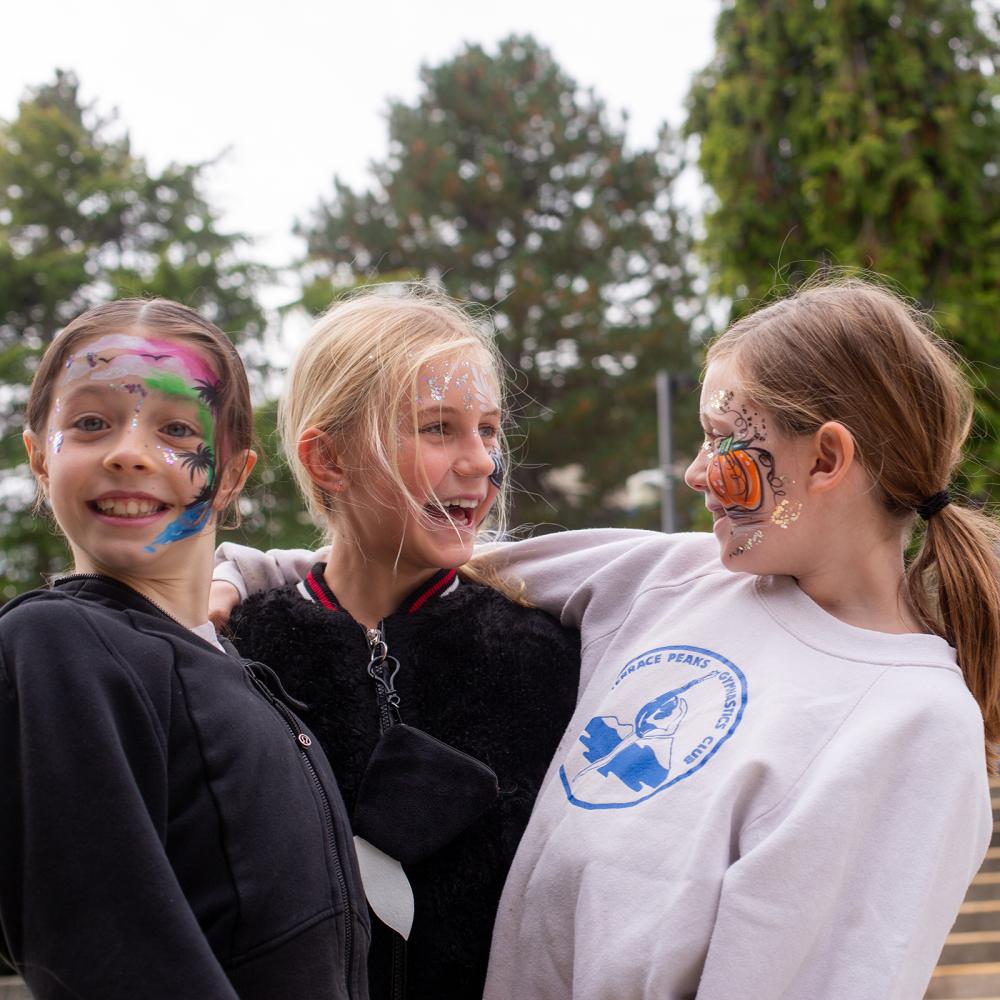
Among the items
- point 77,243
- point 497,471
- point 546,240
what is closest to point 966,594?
point 497,471

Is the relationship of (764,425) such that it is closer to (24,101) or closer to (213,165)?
(213,165)

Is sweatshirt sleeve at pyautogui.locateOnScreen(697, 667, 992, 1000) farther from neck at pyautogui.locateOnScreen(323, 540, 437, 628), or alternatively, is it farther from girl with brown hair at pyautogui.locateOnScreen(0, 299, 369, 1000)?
neck at pyautogui.locateOnScreen(323, 540, 437, 628)

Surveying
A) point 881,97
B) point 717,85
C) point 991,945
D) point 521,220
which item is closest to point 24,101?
point 521,220

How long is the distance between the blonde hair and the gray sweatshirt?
471 mm

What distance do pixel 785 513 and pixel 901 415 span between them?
0.24 m

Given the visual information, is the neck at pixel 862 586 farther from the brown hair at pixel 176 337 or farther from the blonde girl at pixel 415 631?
the brown hair at pixel 176 337

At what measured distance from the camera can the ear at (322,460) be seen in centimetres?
197

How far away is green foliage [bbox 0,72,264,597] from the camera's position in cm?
1234

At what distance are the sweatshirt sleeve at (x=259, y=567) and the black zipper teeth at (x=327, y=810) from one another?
52 cm

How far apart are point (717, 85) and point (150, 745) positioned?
27.1ft

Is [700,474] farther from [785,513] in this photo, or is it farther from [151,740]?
[151,740]

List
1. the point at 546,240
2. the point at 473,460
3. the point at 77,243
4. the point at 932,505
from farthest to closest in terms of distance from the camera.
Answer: the point at 546,240
the point at 77,243
the point at 473,460
the point at 932,505

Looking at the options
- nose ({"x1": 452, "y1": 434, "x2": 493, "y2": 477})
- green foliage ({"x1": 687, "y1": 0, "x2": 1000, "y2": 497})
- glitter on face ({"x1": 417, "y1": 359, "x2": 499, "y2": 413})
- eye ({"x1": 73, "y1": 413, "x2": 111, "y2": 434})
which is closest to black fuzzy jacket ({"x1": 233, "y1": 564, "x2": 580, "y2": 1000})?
nose ({"x1": 452, "y1": 434, "x2": 493, "y2": 477})

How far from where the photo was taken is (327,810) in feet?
4.82
